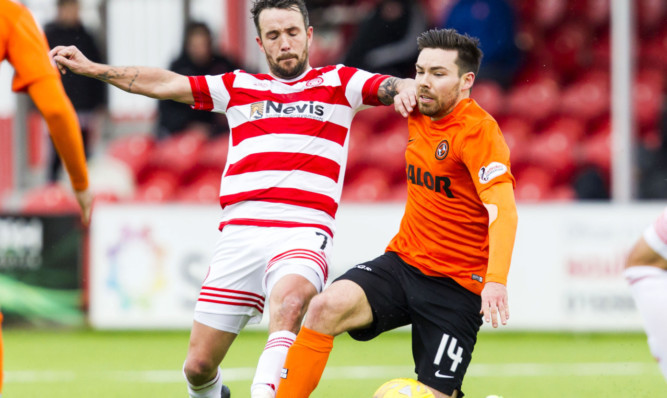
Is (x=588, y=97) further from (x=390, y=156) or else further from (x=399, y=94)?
(x=399, y=94)

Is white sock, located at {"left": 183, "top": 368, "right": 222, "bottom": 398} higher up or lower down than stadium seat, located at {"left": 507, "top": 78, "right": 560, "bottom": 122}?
lower down

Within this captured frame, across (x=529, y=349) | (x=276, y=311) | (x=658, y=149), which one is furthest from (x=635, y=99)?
(x=276, y=311)

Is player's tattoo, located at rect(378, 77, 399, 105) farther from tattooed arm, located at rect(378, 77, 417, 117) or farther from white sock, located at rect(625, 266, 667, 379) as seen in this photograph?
white sock, located at rect(625, 266, 667, 379)

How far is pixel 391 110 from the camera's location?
12539mm

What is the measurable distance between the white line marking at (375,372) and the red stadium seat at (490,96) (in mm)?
4346

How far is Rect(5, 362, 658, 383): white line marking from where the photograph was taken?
738 cm

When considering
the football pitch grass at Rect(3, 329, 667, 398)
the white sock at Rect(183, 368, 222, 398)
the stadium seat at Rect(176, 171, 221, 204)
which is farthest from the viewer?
the stadium seat at Rect(176, 171, 221, 204)

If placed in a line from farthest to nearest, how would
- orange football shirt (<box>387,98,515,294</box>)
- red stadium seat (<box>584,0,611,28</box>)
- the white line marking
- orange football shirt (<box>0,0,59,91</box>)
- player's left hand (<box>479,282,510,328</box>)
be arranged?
red stadium seat (<box>584,0,611,28</box>) < the white line marking < orange football shirt (<box>387,98,515,294</box>) < player's left hand (<box>479,282,510,328</box>) < orange football shirt (<box>0,0,59,91</box>)

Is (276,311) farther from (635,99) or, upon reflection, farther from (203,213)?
(635,99)

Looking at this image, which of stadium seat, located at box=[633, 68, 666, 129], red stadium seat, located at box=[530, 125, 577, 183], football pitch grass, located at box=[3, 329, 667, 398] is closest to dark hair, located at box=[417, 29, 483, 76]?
football pitch grass, located at box=[3, 329, 667, 398]

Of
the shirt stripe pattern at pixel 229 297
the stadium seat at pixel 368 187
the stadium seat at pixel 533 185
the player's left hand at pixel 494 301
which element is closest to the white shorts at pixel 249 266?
the shirt stripe pattern at pixel 229 297

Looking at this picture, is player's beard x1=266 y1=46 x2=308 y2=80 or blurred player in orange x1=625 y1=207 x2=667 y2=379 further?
player's beard x1=266 y1=46 x2=308 y2=80

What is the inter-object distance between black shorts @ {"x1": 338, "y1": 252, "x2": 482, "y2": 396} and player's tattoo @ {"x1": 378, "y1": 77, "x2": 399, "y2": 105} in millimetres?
831

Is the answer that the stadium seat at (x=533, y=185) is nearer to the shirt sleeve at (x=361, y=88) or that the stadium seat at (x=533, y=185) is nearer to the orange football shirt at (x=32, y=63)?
the shirt sleeve at (x=361, y=88)
